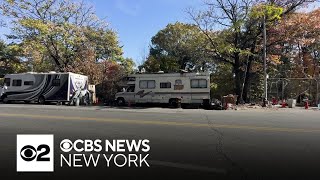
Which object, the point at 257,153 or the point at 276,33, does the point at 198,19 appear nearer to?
the point at 276,33

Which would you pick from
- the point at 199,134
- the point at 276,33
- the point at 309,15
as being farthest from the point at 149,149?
the point at 309,15

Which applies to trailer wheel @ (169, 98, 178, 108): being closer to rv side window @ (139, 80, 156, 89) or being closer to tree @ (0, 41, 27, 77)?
rv side window @ (139, 80, 156, 89)

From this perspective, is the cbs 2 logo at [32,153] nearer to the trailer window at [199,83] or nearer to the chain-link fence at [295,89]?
the trailer window at [199,83]

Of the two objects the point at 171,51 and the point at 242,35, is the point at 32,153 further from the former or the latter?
the point at 171,51

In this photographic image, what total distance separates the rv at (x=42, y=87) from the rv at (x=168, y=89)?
4070 millimetres

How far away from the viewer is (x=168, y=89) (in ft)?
112

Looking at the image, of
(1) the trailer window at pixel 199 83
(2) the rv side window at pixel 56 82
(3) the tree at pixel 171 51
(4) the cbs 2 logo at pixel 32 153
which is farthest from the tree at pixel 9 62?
(4) the cbs 2 logo at pixel 32 153

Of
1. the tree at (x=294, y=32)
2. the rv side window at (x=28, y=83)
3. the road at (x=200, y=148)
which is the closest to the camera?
the road at (x=200, y=148)

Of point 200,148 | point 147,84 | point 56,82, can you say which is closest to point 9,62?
point 56,82

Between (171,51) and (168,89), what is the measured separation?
88.5 ft

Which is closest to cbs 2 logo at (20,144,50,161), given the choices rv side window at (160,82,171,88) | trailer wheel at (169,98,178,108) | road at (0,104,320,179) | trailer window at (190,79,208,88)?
road at (0,104,320,179)

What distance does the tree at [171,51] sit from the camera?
54.6 meters

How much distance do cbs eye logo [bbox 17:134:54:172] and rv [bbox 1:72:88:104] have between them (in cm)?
2574

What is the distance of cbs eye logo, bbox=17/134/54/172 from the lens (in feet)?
26.5
